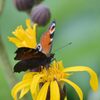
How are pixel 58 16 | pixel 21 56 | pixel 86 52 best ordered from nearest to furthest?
1. pixel 21 56
2. pixel 86 52
3. pixel 58 16

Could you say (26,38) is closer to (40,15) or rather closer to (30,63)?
(30,63)

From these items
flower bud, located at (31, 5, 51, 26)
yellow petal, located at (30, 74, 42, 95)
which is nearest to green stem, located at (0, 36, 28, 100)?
yellow petal, located at (30, 74, 42, 95)

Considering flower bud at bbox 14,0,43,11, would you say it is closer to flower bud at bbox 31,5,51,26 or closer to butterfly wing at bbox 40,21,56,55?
flower bud at bbox 31,5,51,26

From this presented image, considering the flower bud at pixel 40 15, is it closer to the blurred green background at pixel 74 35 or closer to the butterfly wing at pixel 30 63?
the blurred green background at pixel 74 35

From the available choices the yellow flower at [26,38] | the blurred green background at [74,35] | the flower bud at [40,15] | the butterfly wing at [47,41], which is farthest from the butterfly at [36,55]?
the blurred green background at [74,35]

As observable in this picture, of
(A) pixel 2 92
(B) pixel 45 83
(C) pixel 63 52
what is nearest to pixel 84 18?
(C) pixel 63 52

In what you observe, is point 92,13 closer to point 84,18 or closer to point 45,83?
point 84,18
